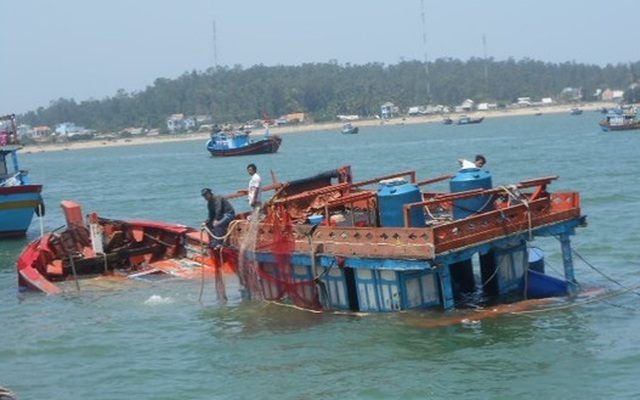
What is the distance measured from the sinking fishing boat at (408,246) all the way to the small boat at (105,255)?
4.07 metres

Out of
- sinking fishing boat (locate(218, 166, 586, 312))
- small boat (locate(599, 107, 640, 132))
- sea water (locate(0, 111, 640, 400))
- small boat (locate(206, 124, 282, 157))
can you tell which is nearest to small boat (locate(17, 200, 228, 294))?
sea water (locate(0, 111, 640, 400))

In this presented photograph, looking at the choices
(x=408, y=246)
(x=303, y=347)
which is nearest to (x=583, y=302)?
(x=408, y=246)

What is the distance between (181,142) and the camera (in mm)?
195500

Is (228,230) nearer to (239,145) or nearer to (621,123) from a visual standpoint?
(621,123)

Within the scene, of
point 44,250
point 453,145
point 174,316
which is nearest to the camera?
point 174,316

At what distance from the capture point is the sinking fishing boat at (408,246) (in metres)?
14.7

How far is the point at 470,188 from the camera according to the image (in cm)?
1602

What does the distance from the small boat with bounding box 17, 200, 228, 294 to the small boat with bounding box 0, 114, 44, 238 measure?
946 cm

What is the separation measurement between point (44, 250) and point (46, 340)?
18.3 feet

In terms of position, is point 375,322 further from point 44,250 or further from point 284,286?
point 44,250

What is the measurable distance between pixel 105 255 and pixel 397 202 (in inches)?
352

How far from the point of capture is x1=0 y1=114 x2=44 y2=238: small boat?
32625mm

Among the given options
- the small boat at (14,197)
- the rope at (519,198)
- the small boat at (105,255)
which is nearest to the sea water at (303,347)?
the small boat at (105,255)

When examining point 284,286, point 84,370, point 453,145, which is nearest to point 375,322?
point 284,286
